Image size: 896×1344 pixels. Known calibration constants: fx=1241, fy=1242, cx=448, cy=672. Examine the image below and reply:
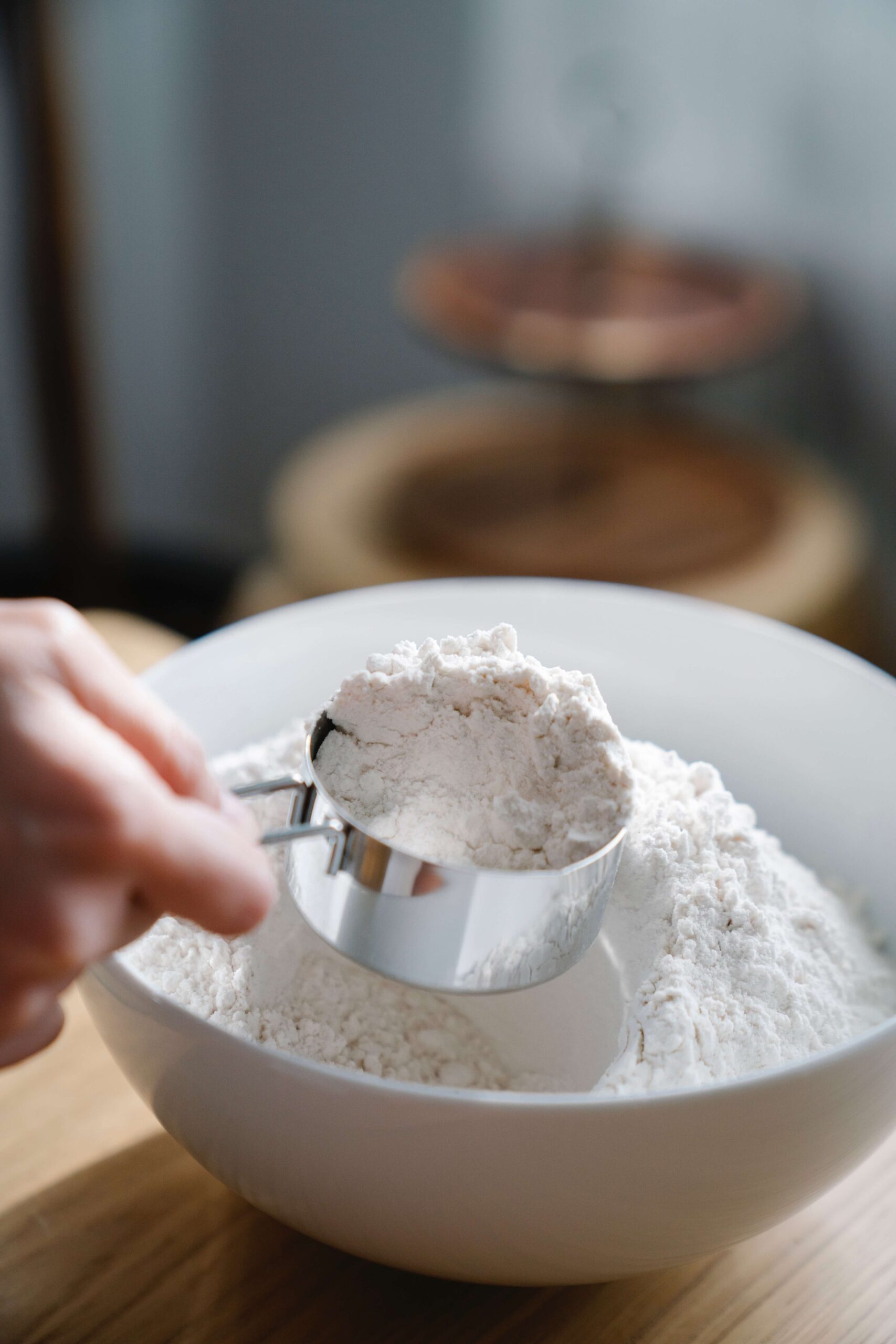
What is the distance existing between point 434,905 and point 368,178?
1.96m

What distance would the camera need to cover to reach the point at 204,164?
7.13 ft

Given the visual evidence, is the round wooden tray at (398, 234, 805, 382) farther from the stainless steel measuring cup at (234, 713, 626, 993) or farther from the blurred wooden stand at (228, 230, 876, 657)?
the stainless steel measuring cup at (234, 713, 626, 993)

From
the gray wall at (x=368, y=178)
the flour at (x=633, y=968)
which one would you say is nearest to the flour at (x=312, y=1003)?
the flour at (x=633, y=968)

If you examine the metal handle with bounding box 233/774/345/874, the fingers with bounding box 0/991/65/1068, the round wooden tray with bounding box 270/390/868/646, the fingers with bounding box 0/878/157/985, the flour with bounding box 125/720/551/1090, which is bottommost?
the round wooden tray with bounding box 270/390/868/646

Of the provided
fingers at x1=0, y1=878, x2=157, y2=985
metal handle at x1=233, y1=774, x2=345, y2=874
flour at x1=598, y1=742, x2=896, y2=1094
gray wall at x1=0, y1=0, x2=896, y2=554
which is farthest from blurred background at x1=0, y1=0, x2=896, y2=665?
fingers at x1=0, y1=878, x2=157, y2=985

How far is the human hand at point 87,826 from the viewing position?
34 centimetres

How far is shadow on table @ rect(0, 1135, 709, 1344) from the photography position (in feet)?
1.46

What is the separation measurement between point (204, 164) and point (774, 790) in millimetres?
1901

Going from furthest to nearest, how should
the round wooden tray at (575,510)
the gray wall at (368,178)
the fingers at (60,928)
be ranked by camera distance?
the gray wall at (368,178)
the round wooden tray at (575,510)
the fingers at (60,928)

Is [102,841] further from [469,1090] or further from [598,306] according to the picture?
[598,306]

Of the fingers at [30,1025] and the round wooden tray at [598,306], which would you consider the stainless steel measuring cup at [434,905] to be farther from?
the round wooden tray at [598,306]

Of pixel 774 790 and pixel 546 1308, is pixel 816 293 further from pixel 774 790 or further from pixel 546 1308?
pixel 546 1308

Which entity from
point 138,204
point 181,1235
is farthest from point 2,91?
point 181,1235

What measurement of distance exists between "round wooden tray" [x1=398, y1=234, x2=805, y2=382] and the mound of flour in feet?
3.44
